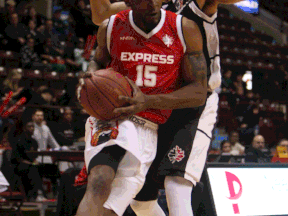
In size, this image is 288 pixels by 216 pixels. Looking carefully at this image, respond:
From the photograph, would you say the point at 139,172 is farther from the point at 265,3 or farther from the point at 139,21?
the point at 265,3

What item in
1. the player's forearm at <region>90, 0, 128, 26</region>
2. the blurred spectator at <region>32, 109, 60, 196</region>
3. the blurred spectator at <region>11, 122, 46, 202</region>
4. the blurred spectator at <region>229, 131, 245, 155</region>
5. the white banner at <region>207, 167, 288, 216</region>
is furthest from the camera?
the blurred spectator at <region>229, 131, 245, 155</region>

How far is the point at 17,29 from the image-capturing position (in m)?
9.85

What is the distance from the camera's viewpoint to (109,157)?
201 cm

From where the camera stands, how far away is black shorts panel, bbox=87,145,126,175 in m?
1.99

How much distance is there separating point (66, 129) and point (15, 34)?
316cm

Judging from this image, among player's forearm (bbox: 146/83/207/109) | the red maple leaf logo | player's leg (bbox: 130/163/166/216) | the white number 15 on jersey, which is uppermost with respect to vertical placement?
the white number 15 on jersey

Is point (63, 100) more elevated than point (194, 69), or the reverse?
point (194, 69)

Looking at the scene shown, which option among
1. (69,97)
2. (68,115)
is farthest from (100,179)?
(69,97)

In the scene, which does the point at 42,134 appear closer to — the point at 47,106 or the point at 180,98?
the point at 47,106

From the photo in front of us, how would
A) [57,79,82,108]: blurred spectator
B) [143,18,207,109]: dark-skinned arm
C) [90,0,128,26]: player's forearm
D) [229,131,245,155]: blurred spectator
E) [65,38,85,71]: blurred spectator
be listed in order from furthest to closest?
[65,38,85,71]: blurred spectator, [57,79,82,108]: blurred spectator, [229,131,245,155]: blurred spectator, [90,0,128,26]: player's forearm, [143,18,207,109]: dark-skinned arm

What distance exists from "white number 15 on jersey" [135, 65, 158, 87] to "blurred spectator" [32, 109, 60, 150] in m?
5.08

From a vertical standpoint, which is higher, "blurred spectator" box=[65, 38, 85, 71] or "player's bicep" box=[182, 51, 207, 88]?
"player's bicep" box=[182, 51, 207, 88]

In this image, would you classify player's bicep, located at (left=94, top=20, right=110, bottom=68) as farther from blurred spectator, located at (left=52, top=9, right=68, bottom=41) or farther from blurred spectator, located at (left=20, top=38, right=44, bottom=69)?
blurred spectator, located at (left=52, top=9, right=68, bottom=41)

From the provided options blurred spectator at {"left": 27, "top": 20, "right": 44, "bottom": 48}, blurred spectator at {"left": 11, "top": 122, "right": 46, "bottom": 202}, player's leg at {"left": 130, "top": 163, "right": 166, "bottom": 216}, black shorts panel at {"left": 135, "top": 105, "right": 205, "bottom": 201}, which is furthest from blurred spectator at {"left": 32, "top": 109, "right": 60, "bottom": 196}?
black shorts panel at {"left": 135, "top": 105, "right": 205, "bottom": 201}
